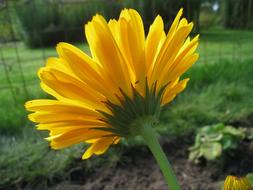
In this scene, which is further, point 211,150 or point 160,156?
point 211,150

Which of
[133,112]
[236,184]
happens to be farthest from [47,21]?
[236,184]

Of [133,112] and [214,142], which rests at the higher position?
[133,112]

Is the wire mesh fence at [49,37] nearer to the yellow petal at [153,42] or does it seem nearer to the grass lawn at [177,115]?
the grass lawn at [177,115]

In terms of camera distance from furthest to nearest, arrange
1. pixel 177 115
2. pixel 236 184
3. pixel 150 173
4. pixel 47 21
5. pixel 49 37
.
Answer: pixel 47 21 → pixel 49 37 → pixel 177 115 → pixel 150 173 → pixel 236 184

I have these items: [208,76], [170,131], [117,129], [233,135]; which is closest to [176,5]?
[208,76]

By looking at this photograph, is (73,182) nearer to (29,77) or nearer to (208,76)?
(208,76)

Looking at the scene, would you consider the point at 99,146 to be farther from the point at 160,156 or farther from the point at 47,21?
the point at 47,21

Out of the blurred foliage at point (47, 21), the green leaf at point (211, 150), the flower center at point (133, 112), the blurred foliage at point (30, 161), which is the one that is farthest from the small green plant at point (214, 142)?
the blurred foliage at point (47, 21)
